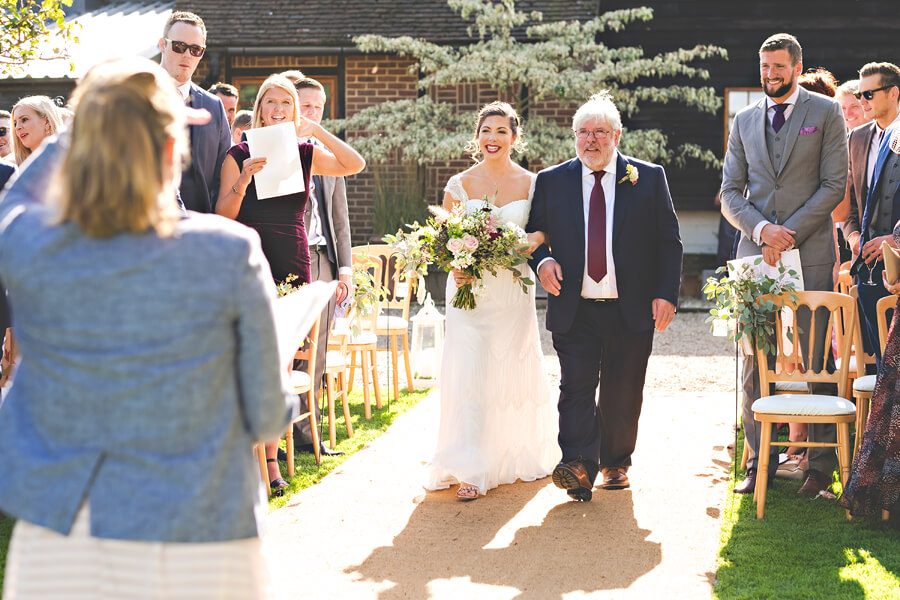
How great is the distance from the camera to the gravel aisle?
4.52 metres

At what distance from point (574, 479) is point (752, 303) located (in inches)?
55.3

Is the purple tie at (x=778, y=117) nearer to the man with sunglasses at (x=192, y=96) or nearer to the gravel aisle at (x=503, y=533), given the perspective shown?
the gravel aisle at (x=503, y=533)

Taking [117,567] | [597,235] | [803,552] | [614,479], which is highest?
[597,235]

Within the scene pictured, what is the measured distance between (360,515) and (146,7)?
16762mm

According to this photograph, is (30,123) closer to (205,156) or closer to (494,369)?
(205,156)

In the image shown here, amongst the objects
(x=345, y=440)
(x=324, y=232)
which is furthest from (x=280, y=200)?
(x=345, y=440)

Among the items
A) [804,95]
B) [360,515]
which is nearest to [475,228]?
[360,515]

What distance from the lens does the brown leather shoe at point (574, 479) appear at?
18.3 feet

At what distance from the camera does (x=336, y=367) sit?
284 inches

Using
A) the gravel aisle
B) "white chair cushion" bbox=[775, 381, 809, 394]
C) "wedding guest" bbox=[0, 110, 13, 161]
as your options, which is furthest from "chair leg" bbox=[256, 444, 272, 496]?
"wedding guest" bbox=[0, 110, 13, 161]

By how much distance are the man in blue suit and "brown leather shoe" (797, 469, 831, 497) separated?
105 cm

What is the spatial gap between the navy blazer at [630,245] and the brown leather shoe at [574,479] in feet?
2.59

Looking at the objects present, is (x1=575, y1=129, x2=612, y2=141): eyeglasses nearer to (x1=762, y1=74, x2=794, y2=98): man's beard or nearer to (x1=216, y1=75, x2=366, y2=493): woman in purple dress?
(x1=762, y1=74, x2=794, y2=98): man's beard

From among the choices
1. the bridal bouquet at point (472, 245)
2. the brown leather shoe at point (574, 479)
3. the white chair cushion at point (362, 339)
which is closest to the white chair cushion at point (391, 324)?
the white chair cushion at point (362, 339)
